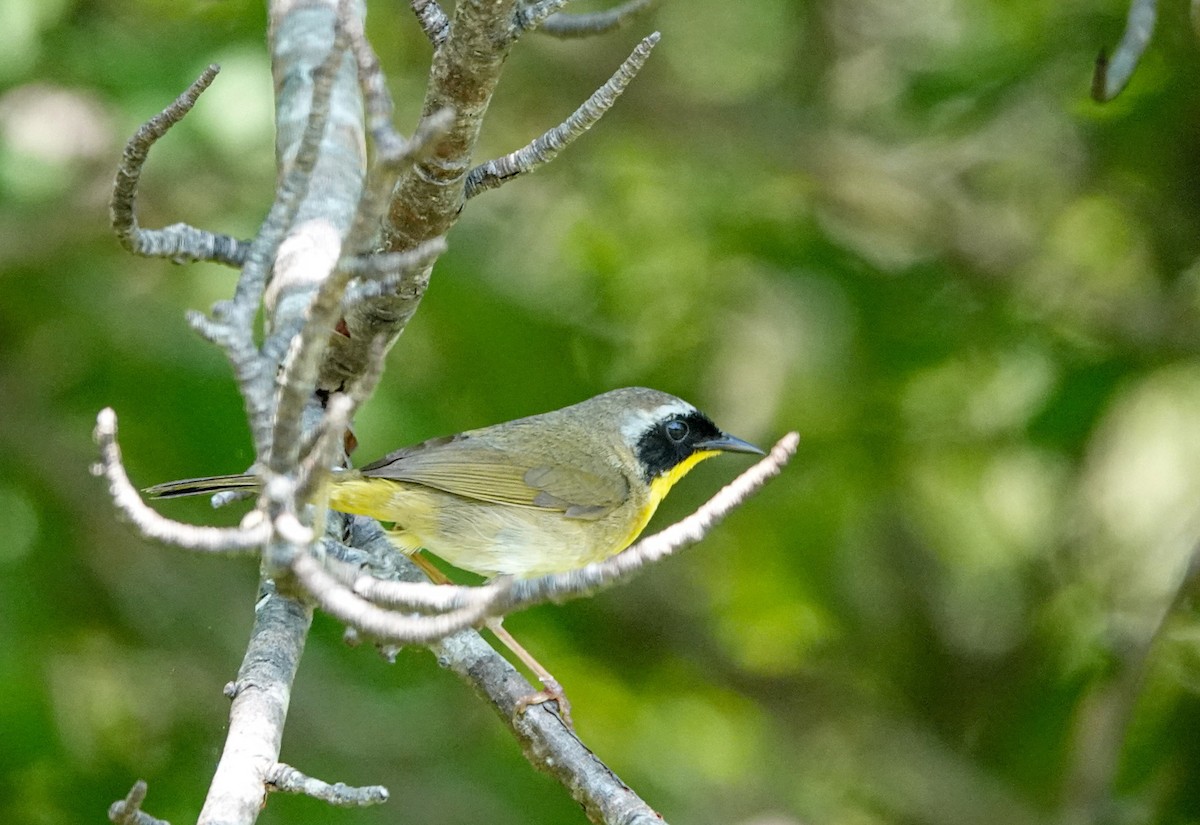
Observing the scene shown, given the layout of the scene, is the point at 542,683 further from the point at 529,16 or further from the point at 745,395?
the point at 745,395

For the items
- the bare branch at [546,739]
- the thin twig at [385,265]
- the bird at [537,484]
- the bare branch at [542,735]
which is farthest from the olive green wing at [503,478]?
the thin twig at [385,265]

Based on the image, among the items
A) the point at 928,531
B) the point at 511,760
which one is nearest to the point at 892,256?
the point at 928,531

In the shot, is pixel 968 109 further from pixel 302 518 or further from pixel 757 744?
pixel 302 518

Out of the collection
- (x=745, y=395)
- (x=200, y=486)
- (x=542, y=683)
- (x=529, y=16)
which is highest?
(x=745, y=395)

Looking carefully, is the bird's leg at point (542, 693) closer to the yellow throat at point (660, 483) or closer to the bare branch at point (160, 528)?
the bare branch at point (160, 528)

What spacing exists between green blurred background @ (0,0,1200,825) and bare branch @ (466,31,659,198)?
2.06 m

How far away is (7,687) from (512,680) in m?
2.06

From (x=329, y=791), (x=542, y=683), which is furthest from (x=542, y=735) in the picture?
(x=329, y=791)

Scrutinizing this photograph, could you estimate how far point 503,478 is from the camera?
4.55m

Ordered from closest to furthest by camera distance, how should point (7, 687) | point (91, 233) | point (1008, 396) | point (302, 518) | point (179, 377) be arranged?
point (302, 518) → point (7, 687) → point (179, 377) → point (91, 233) → point (1008, 396)

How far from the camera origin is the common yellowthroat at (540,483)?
166 inches

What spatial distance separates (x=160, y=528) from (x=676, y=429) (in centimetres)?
323

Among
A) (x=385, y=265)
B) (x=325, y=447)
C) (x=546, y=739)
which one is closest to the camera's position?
(x=325, y=447)

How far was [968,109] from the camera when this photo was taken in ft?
19.2
